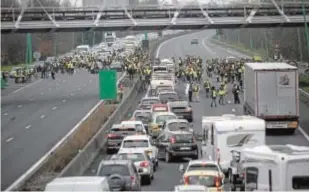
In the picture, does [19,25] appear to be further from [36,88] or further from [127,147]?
[127,147]

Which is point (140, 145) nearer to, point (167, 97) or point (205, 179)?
point (205, 179)

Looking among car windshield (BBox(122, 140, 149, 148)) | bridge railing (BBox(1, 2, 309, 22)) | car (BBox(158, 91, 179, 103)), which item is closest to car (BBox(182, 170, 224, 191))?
car windshield (BBox(122, 140, 149, 148))

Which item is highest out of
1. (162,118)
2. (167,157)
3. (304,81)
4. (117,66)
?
(117,66)

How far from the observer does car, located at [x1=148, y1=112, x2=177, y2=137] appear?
45.1m

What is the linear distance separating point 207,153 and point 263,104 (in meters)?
10.9

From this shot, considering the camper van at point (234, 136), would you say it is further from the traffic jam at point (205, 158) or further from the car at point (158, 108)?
the car at point (158, 108)

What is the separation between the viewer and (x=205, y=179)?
2620cm

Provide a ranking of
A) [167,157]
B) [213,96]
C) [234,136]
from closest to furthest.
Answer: [234,136], [167,157], [213,96]

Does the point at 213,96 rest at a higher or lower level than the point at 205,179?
higher

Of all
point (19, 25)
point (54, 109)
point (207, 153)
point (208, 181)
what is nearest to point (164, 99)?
point (54, 109)

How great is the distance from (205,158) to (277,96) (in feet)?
35.6

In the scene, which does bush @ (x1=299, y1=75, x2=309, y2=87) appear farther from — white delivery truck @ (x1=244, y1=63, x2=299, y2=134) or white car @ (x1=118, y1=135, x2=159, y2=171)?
white car @ (x1=118, y1=135, x2=159, y2=171)

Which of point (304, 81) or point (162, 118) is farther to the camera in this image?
point (304, 81)

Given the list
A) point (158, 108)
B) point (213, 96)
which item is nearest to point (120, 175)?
point (158, 108)
